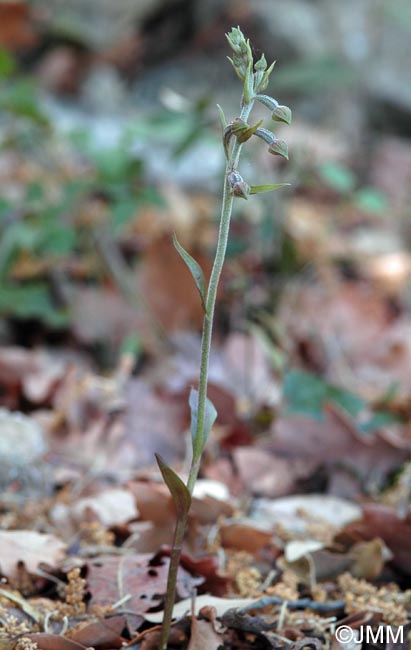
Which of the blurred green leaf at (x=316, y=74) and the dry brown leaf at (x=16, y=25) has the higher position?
the dry brown leaf at (x=16, y=25)

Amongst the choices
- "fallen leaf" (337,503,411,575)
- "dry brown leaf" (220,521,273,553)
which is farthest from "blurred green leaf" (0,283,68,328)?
"fallen leaf" (337,503,411,575)

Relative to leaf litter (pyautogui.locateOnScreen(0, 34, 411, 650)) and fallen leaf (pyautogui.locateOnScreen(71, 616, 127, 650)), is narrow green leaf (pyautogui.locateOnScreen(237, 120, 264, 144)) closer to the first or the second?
leaf litter (pyautogui.locateOnScreen(0, 34, 411, 650))

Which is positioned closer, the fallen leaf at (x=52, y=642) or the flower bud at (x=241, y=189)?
the flower bud at (x=241, y=189)

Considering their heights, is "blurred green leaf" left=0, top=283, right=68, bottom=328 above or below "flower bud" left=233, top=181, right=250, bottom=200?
above

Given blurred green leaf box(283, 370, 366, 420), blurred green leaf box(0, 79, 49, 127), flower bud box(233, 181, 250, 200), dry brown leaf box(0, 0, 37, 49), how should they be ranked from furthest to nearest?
dry brown leaf box(0, 0, 37, 49) < blurred green leaf box(0, 79, 49, 127) < blurred green leaf box(283, 370, 366, 420) < flower bud box(233, 181, 250, 200)

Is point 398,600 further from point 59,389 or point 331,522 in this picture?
point 59,389

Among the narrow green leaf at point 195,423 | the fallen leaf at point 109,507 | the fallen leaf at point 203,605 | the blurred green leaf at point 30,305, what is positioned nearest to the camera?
the narrow green leaf at point 195,423

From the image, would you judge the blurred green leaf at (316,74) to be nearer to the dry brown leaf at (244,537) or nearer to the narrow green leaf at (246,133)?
the dry brown leaf at (244,537)

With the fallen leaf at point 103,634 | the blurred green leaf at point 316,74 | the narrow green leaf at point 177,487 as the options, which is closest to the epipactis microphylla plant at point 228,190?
the narrow green leaf at point 177,487

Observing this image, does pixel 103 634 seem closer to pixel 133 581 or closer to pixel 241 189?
pixel 133 581
